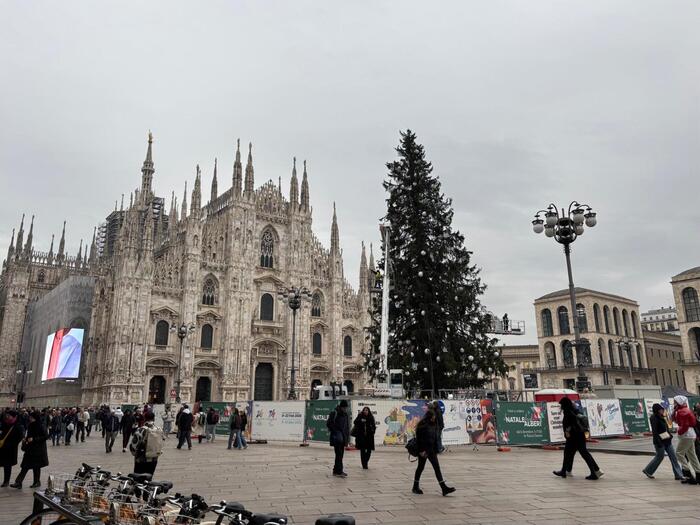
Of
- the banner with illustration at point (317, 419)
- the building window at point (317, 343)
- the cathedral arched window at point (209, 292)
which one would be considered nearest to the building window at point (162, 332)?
the cathedral arched window at point (209, 292)

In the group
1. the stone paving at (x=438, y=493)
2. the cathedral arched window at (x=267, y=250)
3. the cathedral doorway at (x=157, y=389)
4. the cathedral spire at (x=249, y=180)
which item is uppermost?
the cathedral spire at (x=249, y=180)

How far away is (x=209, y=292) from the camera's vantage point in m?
44.7

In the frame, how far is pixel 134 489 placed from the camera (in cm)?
504

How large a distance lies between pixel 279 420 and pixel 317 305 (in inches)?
1122

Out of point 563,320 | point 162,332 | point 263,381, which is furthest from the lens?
point 563,320

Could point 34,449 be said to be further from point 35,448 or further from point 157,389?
point 157,389

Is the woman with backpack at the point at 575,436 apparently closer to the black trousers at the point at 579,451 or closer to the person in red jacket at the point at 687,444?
the black trousers at the point at 579,451

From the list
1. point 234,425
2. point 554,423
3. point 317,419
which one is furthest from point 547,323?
point 234,425

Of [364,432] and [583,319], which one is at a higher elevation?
[583,319]

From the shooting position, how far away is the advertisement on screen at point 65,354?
45625 mm

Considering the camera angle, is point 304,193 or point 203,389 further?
point 304,193

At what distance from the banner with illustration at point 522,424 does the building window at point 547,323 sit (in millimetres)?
40653

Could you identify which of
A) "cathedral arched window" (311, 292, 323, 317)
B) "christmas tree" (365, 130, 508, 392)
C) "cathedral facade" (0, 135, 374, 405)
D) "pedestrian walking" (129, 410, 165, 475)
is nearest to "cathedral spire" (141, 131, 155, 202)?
"cathedral facade" (0, 135, 374, 405)

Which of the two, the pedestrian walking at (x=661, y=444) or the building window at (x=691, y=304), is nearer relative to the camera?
the pedestrian walking at (x=661, y=444)
